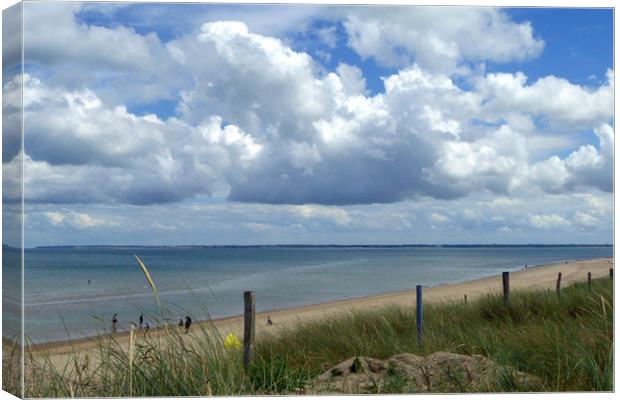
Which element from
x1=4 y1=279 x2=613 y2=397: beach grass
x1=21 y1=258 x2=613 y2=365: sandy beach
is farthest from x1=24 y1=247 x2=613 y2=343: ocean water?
x1=4 y1=279 x2=613 y2=397: beach grass

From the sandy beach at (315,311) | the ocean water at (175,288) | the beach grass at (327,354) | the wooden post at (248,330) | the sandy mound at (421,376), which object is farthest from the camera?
the ocean water at (175,288)

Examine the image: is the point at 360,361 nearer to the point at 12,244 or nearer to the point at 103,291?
the point at 12,244

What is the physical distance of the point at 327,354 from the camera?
272 inches

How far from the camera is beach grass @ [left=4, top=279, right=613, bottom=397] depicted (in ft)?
Answer: 17.1

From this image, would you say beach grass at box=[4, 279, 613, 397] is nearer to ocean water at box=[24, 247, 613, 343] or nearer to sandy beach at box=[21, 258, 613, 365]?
sandy beach at box=[21, 258, 613, 365]

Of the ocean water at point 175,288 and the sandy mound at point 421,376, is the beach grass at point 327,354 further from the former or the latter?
the ocean water at point 175,288

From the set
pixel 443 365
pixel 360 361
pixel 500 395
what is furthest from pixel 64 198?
pixel 500 395

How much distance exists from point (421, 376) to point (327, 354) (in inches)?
45.2

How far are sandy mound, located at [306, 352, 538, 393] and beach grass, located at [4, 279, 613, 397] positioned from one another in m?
0.03

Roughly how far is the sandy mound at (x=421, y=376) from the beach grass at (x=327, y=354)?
3 cm

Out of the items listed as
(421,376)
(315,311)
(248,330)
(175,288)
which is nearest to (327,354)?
(248,330)

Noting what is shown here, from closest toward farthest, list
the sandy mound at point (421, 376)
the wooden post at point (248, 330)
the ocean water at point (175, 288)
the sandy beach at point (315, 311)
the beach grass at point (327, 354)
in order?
the beach grass at point (327, 354) → the sandy mound at point (421, 376) → the wooden post at point (248, 330) → the sandy beach at point (315, 311) → the ocean water at point (175, 288)

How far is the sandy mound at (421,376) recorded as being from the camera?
568 centimetres

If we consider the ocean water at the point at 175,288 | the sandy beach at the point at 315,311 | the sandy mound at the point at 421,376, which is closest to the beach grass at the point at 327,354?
the sandy mound at the point at 421,376
